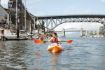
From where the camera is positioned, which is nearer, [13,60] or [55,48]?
[13,60]

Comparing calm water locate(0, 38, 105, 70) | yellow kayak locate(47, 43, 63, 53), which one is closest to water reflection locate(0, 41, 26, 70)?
calm water locate(0, 38, 105, 70)

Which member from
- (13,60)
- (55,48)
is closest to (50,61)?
(13,60)

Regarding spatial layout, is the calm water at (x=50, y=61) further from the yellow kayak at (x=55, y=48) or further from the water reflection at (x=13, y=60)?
the yellow kayak at (x=55, y=48)

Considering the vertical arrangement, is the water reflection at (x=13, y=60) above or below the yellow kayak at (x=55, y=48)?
below

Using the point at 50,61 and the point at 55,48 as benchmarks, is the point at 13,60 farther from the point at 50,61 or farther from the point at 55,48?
the point at 55,48

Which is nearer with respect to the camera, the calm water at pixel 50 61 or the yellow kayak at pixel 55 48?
the calm water at pixel 50 61

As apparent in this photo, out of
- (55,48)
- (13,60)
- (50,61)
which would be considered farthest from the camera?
(55,48)

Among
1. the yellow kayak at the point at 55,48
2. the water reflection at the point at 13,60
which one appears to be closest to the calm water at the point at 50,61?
the water reflection at the point at 13,60

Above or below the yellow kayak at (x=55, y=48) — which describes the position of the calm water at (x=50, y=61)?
below

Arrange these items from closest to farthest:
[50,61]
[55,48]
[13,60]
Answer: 1. [50,61]
2. [13,60]
3. [55,48]

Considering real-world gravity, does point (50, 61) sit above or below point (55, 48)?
below

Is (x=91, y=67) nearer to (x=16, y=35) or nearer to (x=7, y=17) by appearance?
(x=16, y=35)

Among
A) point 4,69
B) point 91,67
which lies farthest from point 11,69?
point 91,67

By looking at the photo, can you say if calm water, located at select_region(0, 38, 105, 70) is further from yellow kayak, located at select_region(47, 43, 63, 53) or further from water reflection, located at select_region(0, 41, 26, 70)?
yellow kayak, located at select_region(47, 43, 63, 53)
